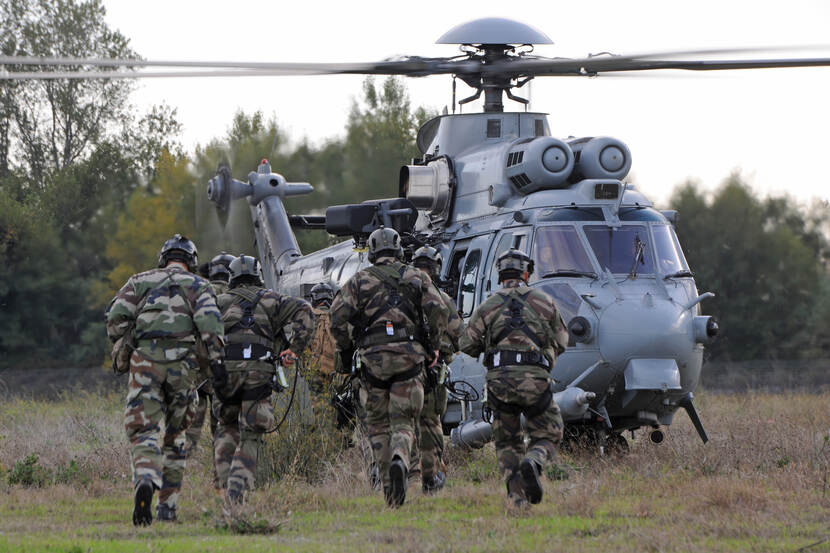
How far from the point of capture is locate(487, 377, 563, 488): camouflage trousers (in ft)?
28.4

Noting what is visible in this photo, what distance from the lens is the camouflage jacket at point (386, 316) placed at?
9172 mm

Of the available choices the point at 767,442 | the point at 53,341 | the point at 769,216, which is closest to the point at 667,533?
the point at 767,442

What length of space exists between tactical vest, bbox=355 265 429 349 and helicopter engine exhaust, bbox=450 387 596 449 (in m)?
1.47

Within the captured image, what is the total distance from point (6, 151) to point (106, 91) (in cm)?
368

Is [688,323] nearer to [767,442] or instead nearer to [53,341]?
[767,442]

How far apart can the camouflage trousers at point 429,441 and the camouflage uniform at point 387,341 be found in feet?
1.44

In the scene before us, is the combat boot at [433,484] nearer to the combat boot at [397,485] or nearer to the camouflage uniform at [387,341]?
the camouflage uniform at [387,341]

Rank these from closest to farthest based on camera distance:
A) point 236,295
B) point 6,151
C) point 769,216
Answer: point 236,295
point 769,216
point 6,151

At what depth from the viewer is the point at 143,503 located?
7902 millimetres

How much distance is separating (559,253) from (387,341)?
240 centimetres

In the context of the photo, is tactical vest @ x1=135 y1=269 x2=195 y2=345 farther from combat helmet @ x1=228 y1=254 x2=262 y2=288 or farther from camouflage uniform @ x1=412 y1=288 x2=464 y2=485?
camouflage uniform @ x1=412 y1=288 x2=464 y2=485

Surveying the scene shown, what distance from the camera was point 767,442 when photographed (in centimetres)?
1140

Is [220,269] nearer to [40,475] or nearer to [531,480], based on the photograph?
[40,475]

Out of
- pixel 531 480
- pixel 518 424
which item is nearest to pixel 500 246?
pixel 518 424
